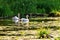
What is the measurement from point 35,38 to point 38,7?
6815mm

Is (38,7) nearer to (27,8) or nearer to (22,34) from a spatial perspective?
(27,8)

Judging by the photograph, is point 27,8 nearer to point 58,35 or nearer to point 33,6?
point 33,6

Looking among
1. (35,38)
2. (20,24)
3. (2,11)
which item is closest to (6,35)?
(35,38)

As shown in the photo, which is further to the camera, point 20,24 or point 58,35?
point 20,24

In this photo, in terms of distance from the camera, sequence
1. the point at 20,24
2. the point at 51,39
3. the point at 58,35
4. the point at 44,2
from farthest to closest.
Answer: the point at 44,2 < the point at 20,24 < the point at 58,35 < the point at 51,39

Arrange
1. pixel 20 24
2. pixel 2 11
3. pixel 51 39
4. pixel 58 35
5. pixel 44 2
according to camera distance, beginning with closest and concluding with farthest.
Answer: pixel 51 39 < pixel 58 35 < pixel 20 24 < pixel 2 11 < pixel 44 2

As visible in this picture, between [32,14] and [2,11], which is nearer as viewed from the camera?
[2,11]

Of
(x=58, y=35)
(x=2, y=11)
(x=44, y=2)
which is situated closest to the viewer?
(x=58, y=35)

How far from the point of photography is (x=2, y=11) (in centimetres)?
1387

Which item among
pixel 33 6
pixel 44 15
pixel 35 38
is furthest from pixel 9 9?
pixel 35 38

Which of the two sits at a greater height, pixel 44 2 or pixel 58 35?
pixel 44 2

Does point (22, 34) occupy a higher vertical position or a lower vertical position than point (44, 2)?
lower

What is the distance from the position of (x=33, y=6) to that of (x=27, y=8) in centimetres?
35

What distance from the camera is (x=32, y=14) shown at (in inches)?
609
